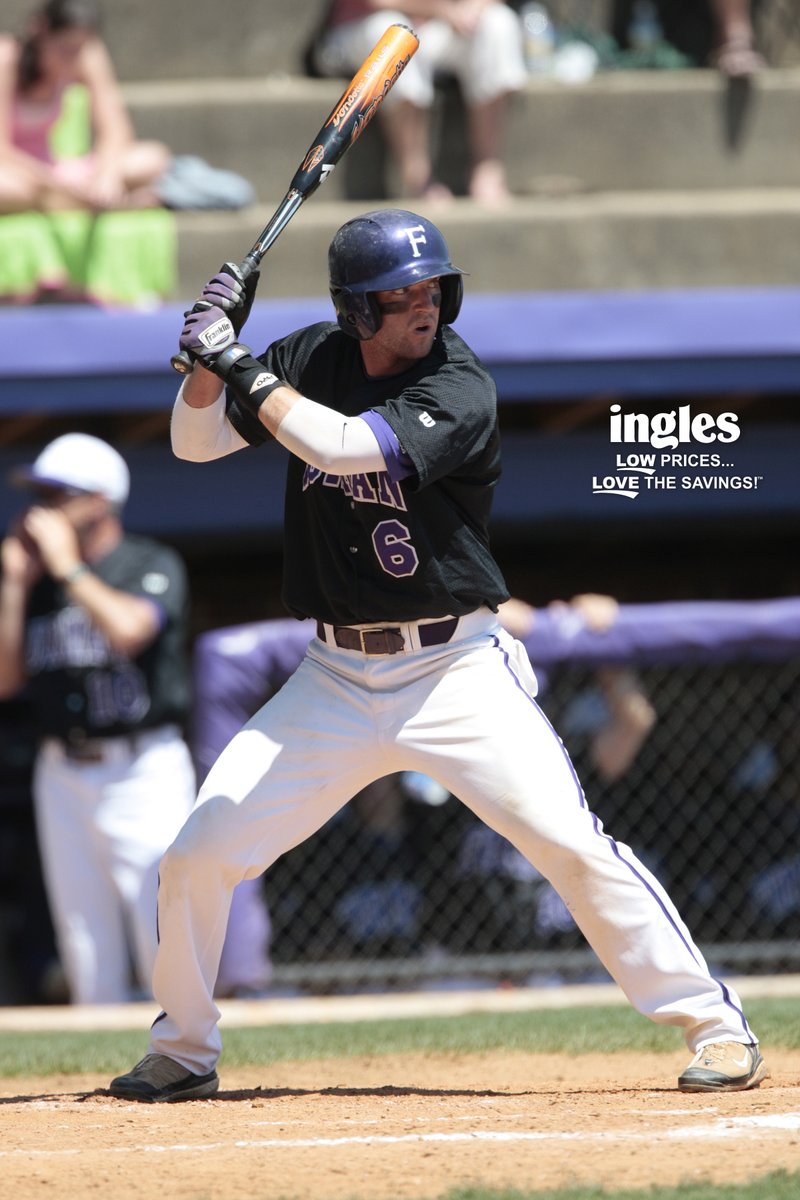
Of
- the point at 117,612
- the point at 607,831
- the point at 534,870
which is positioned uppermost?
the point at 117,612

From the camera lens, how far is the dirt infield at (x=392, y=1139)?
2.52 metres

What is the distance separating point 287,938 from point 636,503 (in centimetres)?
217

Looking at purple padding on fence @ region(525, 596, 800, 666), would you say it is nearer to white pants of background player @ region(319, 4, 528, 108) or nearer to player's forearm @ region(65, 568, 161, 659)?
player's forearm @ region(65, 568, 161, 659)

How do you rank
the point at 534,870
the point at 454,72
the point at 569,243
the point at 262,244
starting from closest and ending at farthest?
1. the point at 262,244
2. the point at 534,870
3. the point at 569,243
4. the point at 454,72

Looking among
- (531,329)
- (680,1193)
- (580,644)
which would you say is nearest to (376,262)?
(680,1193)

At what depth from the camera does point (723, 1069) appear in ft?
10.5

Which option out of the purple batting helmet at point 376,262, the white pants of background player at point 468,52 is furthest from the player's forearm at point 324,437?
the white pants of background player at point 468,52

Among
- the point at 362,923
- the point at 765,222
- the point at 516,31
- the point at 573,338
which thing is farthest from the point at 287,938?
the point at 516,31

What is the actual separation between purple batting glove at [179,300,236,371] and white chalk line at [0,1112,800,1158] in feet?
4.45

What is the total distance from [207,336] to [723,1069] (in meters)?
1.66

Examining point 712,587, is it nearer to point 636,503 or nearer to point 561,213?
point 636,503

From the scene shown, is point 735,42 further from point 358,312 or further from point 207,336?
point 207,336

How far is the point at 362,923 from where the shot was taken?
230 inches

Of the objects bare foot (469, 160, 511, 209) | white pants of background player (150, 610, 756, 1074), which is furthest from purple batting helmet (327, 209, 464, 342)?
bare foot (469, 160, 511, 209)
